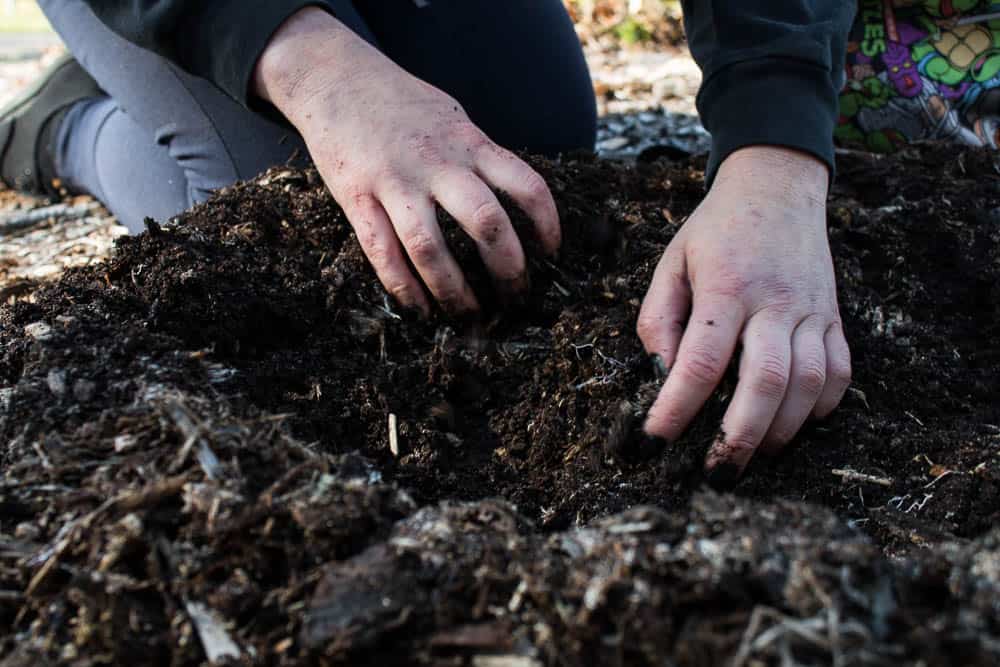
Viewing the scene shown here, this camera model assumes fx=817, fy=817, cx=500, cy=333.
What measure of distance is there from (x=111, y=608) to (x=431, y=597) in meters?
0.32

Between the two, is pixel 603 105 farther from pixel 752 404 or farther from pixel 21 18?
pixel 21 18

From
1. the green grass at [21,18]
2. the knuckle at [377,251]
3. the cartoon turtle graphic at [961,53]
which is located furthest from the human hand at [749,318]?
the green grass at [21,18]

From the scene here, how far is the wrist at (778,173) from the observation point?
1.42m

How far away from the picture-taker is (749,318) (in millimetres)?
1251

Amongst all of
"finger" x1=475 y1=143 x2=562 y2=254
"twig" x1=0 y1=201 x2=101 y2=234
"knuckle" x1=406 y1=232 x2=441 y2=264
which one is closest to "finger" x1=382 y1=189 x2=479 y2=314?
"knuckle" x1=406 y1=232 x2=441 y2=264

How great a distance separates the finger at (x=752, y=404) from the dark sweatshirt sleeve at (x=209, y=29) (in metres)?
1.02

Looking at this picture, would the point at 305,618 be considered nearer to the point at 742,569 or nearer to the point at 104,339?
the point at 742,569

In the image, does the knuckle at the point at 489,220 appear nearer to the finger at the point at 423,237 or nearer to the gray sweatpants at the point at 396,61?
the finger at the point at 423,237

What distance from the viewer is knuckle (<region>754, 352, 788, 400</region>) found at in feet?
3.86

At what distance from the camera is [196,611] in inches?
31.7

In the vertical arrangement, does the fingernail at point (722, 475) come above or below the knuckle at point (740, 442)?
below

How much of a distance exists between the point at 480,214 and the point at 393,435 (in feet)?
1.24

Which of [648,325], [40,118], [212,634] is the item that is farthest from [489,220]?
[40,118]

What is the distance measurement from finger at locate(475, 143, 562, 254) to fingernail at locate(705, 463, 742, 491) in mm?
515
